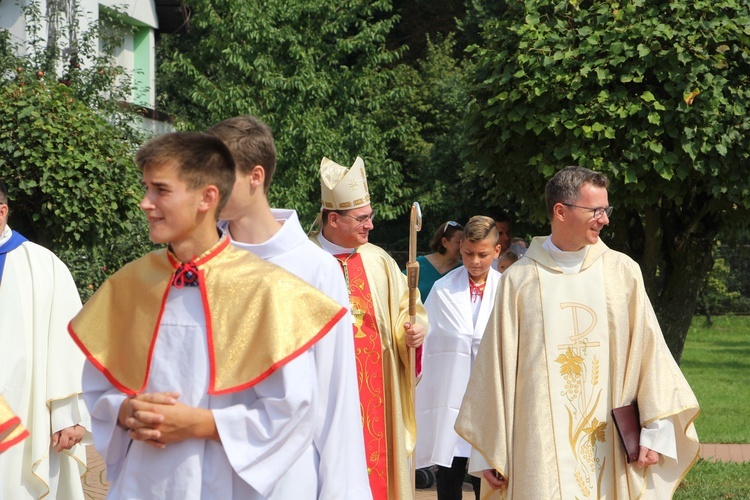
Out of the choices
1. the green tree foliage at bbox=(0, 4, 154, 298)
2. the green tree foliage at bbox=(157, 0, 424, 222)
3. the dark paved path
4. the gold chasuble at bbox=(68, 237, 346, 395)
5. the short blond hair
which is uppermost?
the green tree foliage at bbox=(157, 0, 424, 222)

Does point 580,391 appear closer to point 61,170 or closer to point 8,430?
point 8,430

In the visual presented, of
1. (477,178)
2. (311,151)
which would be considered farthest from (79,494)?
(311,151)

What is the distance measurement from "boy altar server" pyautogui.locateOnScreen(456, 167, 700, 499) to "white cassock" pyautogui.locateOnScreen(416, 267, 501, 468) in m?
2.26

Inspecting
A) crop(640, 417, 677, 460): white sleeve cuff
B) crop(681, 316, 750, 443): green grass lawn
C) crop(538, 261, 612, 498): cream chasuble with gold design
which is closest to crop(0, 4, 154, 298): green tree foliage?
Answer: crop(538, 261, 612, 498): cream chasuble with gold design

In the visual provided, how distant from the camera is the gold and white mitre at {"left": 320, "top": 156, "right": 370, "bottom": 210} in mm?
5848

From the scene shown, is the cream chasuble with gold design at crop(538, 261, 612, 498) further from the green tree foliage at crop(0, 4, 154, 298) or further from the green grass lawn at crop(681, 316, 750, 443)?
the green grass lawn at crop(681, 316, 750, 443)

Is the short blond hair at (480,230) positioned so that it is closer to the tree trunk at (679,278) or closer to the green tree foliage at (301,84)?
the tree trunk at (679,278)

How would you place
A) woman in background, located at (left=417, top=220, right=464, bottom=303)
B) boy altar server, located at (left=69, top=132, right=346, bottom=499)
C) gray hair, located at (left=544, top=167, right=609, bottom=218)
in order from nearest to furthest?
1. boy altar server, located at (left=69, top=132, right=346, bottom=499)
2. gray hair, located at (left=544, top=167, right=609, bottom=218)
3. woman in background, located at (left=417, top=220, right=464, bottom=303)

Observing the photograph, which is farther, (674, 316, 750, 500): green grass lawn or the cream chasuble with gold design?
(674, 316, 750, 500): green grass lawn

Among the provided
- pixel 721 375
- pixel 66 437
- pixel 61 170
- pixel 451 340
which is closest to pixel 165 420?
pixel 66 437

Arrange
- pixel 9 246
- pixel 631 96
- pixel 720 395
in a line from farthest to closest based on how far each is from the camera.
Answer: pixel 720 395 → pixel 631 96 → pixel 9 246

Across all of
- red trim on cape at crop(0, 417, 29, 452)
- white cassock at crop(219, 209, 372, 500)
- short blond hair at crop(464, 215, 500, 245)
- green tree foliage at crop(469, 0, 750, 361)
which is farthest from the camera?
green tree foliage at crop(469, 0, 750, 361)

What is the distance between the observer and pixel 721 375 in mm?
17375

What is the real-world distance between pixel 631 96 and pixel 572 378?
2.96m
